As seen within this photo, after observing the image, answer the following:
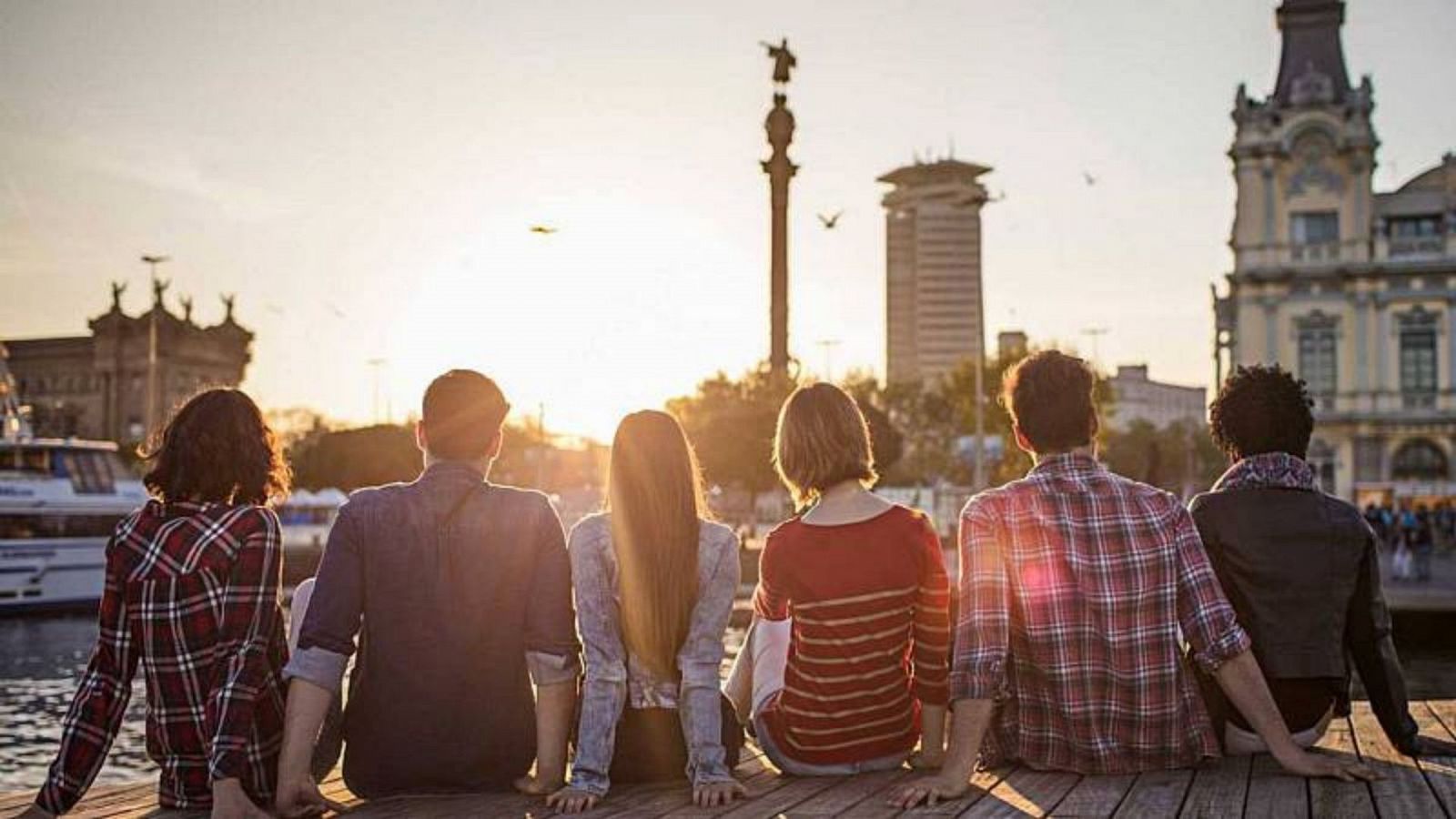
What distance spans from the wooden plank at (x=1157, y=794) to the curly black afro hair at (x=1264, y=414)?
140cm

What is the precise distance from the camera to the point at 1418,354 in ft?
207

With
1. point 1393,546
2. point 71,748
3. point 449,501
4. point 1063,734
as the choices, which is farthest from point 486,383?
point 1393,546

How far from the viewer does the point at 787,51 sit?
78.4 ft

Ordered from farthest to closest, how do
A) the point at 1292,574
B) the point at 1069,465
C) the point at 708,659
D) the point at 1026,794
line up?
the point at 1292,574 < the point at 708,659 < the point at 1069,465 < the point at 1026,794

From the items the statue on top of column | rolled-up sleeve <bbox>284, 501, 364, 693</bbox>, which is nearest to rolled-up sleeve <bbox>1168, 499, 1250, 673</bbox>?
rolled-up sleeve <bbox>284, 501, 364, 693</bbox>

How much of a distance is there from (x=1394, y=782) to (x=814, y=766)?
2.20 m

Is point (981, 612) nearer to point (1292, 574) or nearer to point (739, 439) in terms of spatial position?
point (1292, 574)

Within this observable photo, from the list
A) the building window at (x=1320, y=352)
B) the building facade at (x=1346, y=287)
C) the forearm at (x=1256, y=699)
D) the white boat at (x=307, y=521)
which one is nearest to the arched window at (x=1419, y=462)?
the building facade at (x=1346, y=287)

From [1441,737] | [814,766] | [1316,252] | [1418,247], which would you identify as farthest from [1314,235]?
[814,766]

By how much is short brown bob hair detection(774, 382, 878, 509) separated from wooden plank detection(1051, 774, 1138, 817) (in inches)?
55.8

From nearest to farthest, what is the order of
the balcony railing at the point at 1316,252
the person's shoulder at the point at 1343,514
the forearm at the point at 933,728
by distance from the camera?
the forearm at the point at 933,728 → the person's shoulder at the point at 1343,514 → the balcony railing at the point at 1316,252

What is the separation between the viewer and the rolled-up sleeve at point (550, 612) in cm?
578

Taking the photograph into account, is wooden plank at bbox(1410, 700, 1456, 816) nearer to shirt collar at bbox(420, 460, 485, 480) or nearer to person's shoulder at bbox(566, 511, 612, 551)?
person's shoulder at bbox(566, 511, 612, 551)

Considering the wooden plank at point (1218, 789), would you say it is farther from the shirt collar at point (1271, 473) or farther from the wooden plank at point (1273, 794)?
the shirt collar at point (1271, 473)
